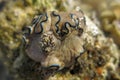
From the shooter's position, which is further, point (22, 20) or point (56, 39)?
point (22, 20)

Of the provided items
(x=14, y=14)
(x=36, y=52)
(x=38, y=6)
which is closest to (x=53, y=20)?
(x=36, y=52)

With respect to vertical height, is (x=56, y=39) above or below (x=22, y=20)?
below

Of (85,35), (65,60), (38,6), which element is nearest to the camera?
(65,60)

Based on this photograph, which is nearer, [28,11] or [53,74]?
[53,74]

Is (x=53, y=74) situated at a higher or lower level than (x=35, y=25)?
lower

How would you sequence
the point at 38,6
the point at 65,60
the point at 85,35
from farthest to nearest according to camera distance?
the point at 38,6, the point at 85,35, the point at 65,60

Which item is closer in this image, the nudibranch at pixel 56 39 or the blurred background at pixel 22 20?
the nudibranch at pixel 56 39

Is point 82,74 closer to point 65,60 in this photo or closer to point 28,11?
point 65,60

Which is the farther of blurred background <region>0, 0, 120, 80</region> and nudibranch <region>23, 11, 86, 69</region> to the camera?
blurred background <region>0, 0, 120, 80</region>
